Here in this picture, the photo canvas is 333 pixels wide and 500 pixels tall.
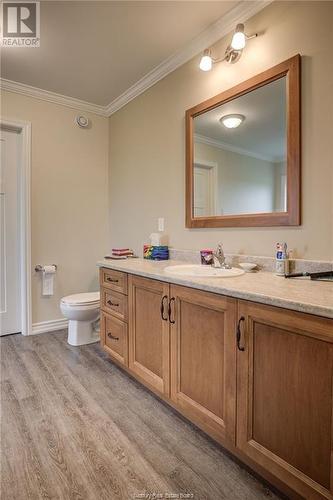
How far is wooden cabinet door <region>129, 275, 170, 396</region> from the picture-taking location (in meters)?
1.65

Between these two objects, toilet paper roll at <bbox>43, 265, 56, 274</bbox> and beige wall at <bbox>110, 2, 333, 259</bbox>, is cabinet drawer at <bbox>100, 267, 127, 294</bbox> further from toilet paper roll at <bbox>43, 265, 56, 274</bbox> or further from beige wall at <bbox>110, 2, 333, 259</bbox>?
toilet paper roll at <bbox>43, 265, 56, 274</bbox>

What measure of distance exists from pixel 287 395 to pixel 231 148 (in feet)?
5.22

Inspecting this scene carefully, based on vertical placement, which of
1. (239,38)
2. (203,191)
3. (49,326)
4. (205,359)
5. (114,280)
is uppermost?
(239,38)

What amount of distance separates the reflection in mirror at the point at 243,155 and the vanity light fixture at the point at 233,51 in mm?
257

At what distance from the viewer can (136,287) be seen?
1885 millimetres

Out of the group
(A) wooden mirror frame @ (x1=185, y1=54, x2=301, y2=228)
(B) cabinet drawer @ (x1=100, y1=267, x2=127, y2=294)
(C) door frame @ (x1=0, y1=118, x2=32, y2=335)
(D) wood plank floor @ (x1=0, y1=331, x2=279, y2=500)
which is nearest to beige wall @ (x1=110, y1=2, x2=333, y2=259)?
(A) wooden mirror frame @ (x1=185, y1=54, x2=301, y2=228)

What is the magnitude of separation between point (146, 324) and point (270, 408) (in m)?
0.88

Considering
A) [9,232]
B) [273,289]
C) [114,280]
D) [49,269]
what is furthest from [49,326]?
[273,289]

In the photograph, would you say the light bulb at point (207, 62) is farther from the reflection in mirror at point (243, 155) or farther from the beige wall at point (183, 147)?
the reflection in mirror at point (243, 155)

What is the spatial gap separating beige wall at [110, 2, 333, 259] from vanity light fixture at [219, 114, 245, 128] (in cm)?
21

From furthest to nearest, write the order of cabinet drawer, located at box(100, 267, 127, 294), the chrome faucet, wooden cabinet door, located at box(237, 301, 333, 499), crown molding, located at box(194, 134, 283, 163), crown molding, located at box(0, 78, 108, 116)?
crown molding, located at box(0, 78, 108, 116)
cabinet drawer, located at box(100, 267, 127, 294)
the chrome faucet
crown molding, located at box(194, 134, 283, 163)
wooden cabinet door, located at box(237, 301, 333, 499)

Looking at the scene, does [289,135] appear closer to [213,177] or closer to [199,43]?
[213,177]

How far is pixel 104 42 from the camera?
7.09ft

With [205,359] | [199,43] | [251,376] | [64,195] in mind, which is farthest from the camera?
[64,195]
